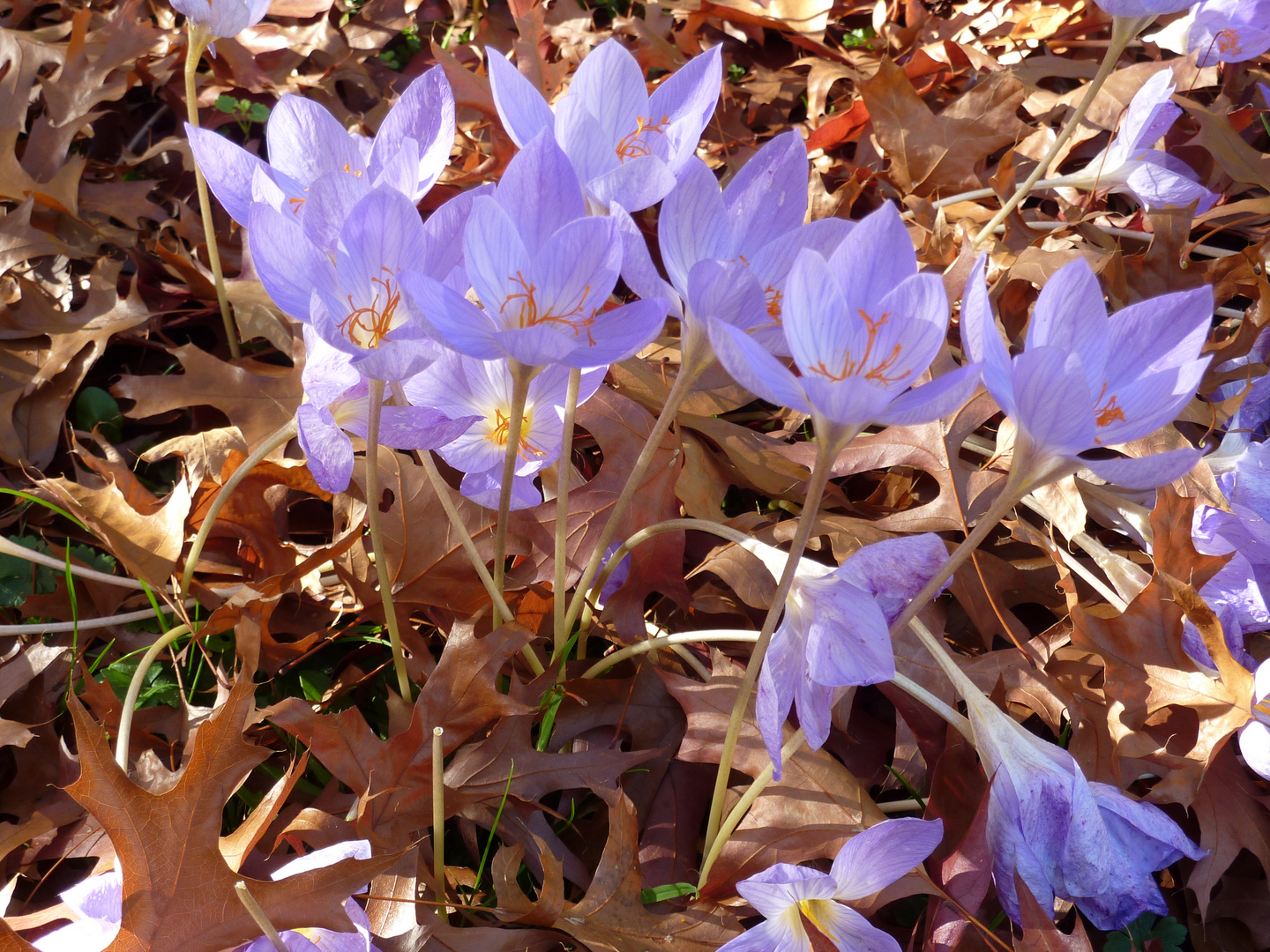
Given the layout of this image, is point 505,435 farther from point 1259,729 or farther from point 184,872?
point 1259,729

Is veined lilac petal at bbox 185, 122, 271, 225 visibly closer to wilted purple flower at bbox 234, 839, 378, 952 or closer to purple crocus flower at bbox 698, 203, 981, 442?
purple crocus flower at bbox 698, 203, 981, 442

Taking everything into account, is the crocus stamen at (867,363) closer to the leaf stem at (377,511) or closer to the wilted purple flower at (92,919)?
the leaf stem at (377,511)

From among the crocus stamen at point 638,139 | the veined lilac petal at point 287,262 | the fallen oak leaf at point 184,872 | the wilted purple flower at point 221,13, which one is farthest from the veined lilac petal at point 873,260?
the wilted purple flower at point 221,13

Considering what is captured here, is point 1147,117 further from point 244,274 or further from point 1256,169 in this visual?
point 244,274

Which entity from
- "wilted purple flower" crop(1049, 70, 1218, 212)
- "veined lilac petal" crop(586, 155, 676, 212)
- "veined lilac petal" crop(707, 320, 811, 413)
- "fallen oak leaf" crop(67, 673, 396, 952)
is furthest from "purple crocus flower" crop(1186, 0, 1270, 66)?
"fallen oak leaf" crop(67, 673, 396, 952)

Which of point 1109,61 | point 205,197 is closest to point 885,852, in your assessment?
point 1109,61
